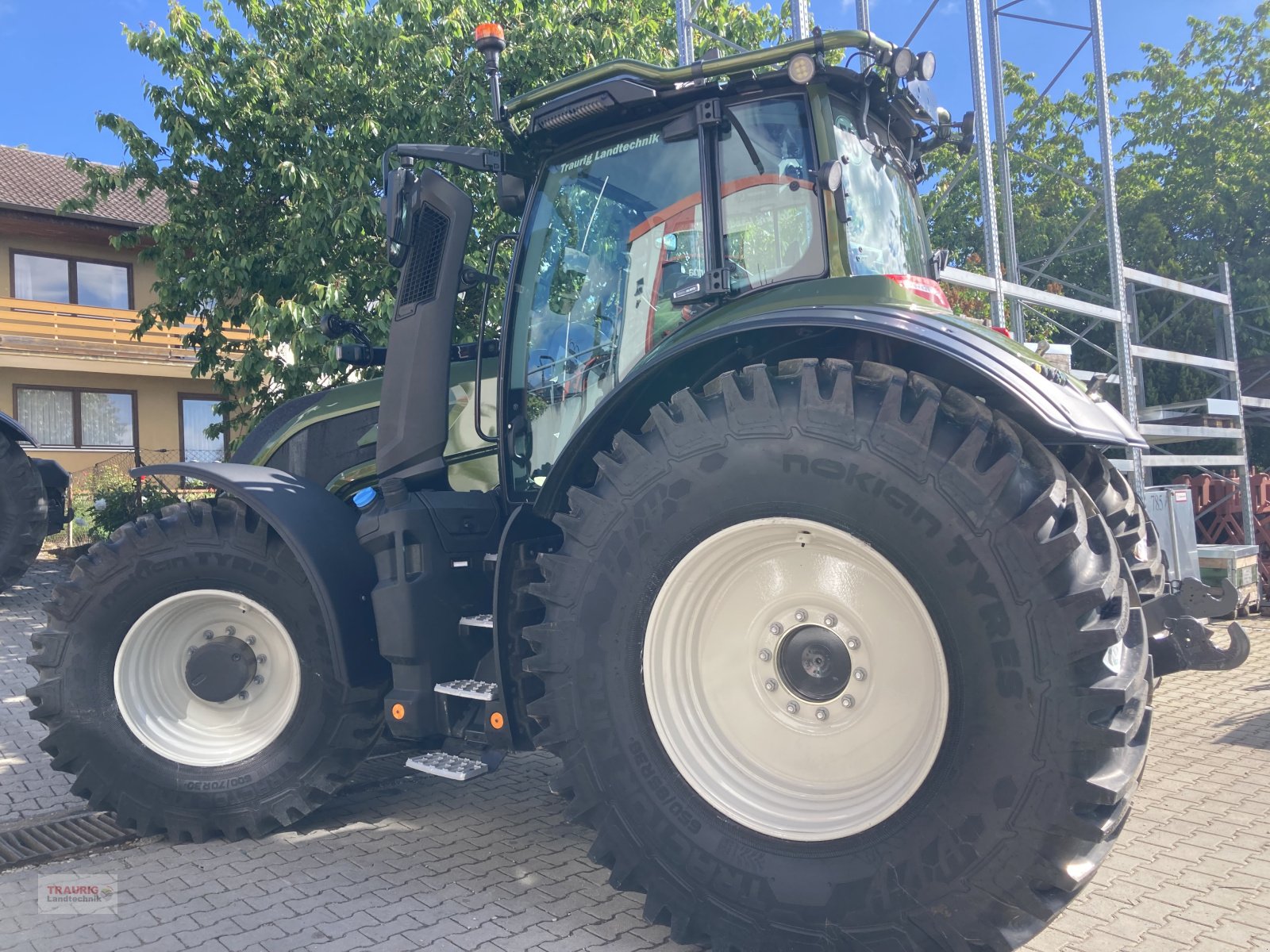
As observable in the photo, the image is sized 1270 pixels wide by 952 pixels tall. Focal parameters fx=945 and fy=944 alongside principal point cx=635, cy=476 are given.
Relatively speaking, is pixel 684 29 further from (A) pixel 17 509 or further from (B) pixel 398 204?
(A) pixel 17 509

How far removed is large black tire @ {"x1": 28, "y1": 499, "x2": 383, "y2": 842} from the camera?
364 cm

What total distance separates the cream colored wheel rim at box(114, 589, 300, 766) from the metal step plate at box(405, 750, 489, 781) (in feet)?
2.16

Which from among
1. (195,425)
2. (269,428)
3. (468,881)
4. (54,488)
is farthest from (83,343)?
(468,881)

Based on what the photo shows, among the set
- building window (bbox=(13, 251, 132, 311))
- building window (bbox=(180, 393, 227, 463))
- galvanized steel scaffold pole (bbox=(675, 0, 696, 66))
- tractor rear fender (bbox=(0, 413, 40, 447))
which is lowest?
tractor rear fender (bbox=(0, 413, 40, 447))

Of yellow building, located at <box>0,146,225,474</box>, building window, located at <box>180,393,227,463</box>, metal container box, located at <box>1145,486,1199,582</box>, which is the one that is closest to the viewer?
metal container box, located at <box>1145,486,1199,582</box>

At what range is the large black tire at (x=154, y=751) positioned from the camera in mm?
3641

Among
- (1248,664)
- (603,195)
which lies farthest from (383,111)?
(1248,664)

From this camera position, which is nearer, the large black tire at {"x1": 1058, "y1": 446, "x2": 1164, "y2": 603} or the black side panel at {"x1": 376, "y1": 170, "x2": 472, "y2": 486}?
the large black tire at {"x1": 1058, "y1": 446, "x2": 1164, "y2": 603}

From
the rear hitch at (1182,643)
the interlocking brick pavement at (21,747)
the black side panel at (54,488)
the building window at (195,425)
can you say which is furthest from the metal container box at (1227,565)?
the building window at (195,425)

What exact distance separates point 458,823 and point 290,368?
6.88 metres

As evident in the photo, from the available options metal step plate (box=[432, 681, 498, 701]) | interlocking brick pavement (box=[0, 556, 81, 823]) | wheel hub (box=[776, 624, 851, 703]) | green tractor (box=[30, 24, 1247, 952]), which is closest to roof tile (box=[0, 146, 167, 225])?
interlocking brick pavement (box=[0, 556, 81, 823])

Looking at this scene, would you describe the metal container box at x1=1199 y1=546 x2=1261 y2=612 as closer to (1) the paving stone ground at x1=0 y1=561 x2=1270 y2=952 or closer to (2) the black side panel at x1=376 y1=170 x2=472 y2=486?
(1) the paving stone ground at x1=0 y1=561 x2=1270 y2=952

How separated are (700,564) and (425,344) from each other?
1.59 metres

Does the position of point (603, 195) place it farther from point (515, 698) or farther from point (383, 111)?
point (383, 111)
